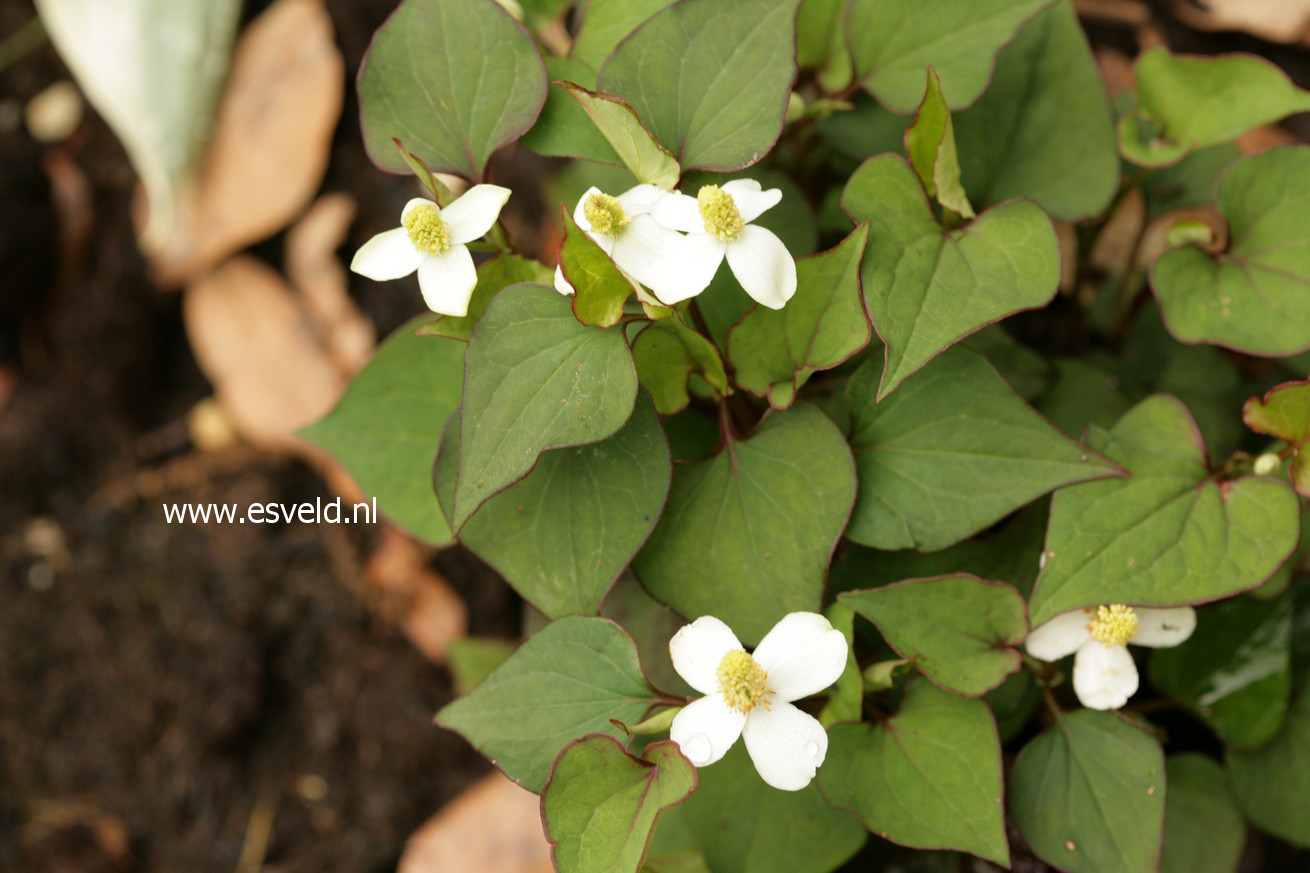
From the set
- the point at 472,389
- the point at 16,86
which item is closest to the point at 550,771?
the point at 472,389

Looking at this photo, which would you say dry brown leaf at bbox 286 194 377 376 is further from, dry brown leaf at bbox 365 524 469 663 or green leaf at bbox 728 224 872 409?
green leaf at bbox 728 224 872 409

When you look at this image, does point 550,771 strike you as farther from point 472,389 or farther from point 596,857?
point 472,389

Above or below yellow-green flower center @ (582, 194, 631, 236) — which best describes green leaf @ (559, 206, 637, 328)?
below

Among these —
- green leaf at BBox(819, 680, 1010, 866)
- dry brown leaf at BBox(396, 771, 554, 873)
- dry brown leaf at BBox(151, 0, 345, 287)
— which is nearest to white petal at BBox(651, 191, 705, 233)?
green leaf at BBox(819, 680, 1010, 866)

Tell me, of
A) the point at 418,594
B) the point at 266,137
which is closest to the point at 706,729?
the point at 418,594

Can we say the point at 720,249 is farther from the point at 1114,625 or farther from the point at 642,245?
the point at 1114,625

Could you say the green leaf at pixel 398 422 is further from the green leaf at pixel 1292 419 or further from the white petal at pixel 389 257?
the green leaf at pixel 1292 419
